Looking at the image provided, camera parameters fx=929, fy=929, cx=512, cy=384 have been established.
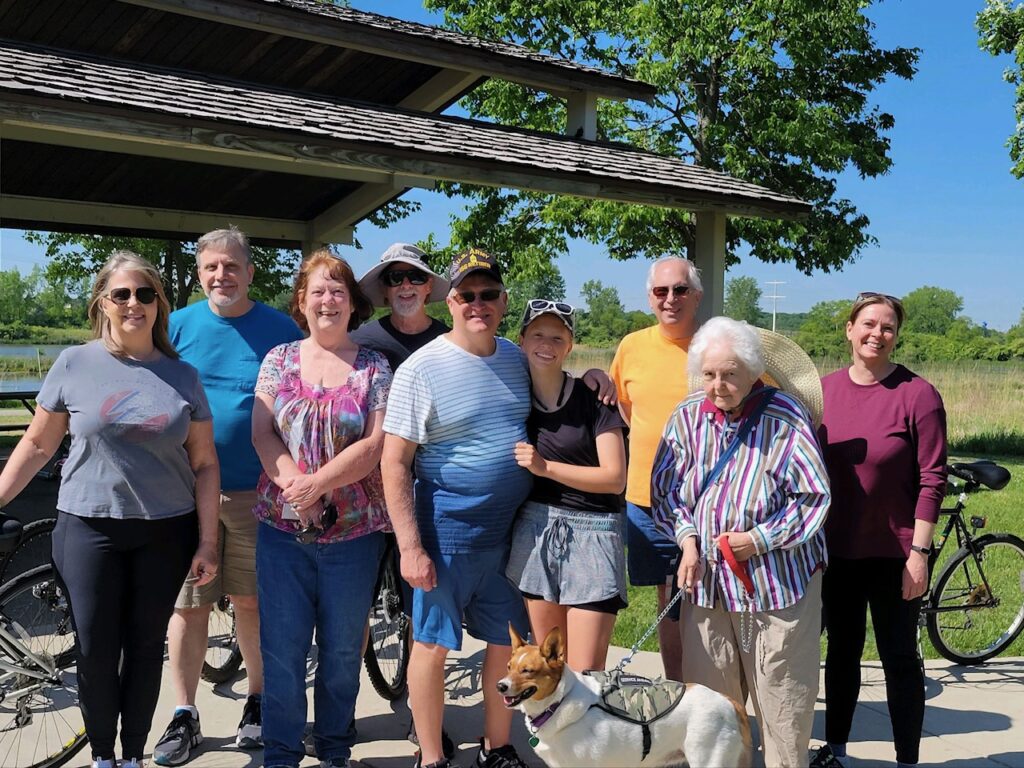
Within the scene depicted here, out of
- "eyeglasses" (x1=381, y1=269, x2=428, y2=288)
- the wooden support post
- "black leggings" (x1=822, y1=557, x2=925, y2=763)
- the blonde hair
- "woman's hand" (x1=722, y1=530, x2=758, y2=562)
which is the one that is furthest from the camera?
the wooden support post

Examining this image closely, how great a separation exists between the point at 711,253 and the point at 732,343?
853cm

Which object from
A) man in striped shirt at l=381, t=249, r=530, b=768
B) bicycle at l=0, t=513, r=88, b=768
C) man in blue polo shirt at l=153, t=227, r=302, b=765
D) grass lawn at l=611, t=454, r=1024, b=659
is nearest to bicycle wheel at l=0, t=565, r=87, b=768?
bicycle at l=0, t=513, r=88, b=768

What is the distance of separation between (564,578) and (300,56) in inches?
367

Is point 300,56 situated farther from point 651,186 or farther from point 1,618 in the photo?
point 1,618

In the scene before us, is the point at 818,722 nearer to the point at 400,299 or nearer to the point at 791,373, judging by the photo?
the point at 791,373

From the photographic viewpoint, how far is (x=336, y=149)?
7.98 meters

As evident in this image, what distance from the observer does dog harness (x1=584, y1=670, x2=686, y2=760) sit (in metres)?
2.81

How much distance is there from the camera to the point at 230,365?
388 cm

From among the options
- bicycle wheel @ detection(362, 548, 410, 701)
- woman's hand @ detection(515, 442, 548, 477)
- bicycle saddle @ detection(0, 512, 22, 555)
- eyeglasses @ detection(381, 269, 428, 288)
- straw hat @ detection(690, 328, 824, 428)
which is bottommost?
bicycle wheel @ detection(362, 548, 410, 701)

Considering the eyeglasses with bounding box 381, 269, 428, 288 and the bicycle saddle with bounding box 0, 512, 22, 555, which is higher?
the eyeglasses with bounding box 381, 269, 428, 288

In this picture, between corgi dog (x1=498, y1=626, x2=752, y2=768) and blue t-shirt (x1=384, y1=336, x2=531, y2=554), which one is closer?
corgi dog (x1=498, y1=626, x2=752, y2=768)

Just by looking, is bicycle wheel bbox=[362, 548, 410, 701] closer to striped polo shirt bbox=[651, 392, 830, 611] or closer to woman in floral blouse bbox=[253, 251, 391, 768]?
woman in floral blouse bbox=[253, 251, 391, 768]

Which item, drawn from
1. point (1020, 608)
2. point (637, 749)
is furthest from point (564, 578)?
point (1020, 608)

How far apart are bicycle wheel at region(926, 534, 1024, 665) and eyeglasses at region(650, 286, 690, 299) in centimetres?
292
